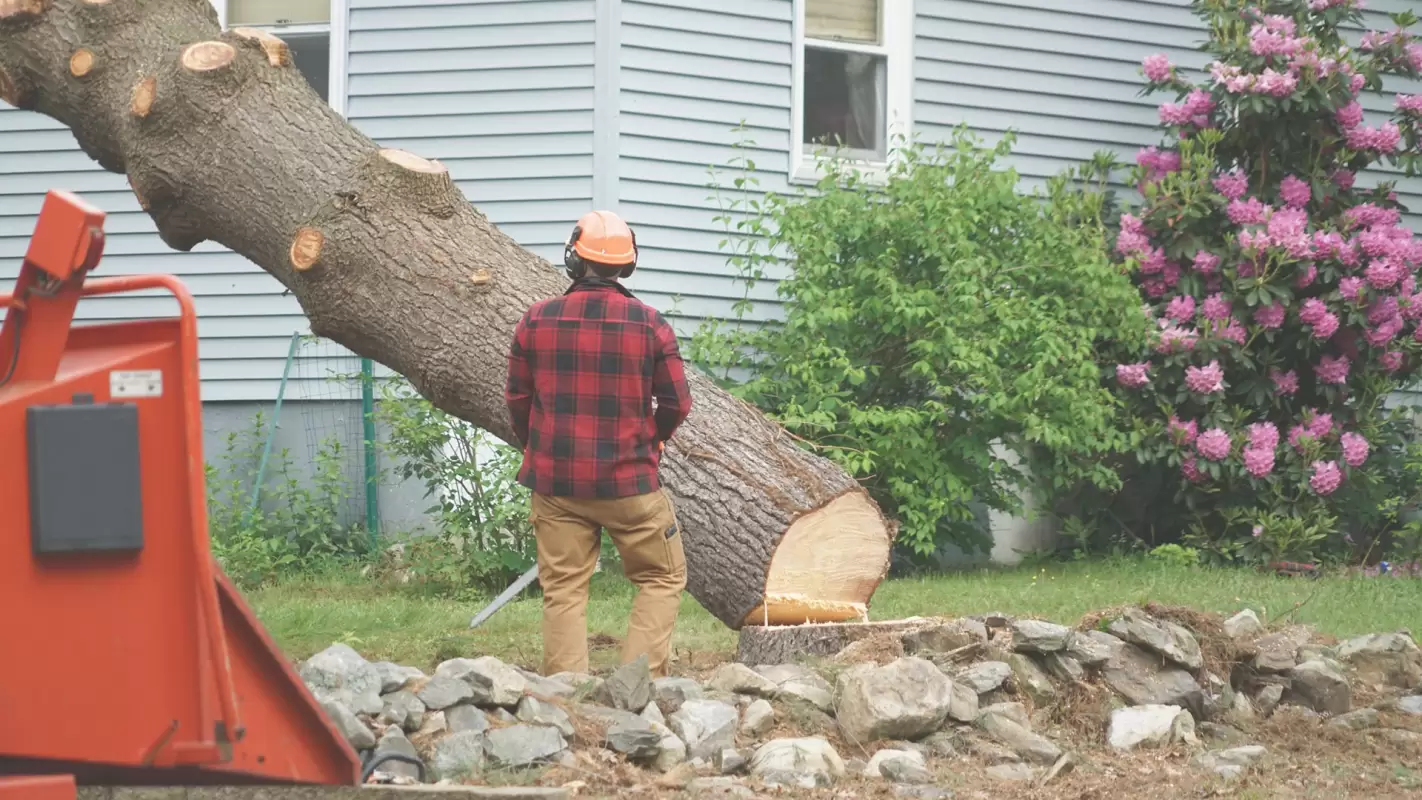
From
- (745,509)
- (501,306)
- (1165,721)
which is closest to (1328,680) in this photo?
(1165,721)

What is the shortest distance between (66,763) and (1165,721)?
4216 mm

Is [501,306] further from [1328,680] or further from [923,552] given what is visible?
[923,552]

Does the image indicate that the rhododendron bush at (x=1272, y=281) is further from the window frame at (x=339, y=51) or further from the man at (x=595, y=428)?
the man at (x=595, y=428)

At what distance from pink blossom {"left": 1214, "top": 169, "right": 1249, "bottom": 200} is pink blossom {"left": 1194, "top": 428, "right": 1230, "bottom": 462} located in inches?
68.1

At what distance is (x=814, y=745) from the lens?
487 cm

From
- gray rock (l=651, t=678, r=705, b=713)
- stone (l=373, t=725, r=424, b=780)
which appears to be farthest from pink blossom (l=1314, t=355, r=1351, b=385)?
stone (l=373, t=725, r=424, b=780)

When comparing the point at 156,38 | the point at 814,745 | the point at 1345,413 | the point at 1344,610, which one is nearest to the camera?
the point at 814,745

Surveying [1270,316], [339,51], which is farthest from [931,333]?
[339,51]

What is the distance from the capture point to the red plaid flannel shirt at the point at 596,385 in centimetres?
550

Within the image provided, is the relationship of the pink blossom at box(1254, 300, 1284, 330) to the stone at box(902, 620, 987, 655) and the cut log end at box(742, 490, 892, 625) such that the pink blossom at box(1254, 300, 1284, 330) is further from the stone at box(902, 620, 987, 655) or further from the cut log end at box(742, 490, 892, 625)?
the stone at box(902, 620, 987, 655)

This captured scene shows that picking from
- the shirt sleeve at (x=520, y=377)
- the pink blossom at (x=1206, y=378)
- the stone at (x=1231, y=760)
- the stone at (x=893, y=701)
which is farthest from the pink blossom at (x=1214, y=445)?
the shirt sleeve at (x=520, y=377)

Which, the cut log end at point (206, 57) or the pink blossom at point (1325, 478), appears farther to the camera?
the pink blossom at point (1325, 478)

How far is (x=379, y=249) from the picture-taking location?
6207 millimetres

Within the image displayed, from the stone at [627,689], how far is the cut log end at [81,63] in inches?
143
